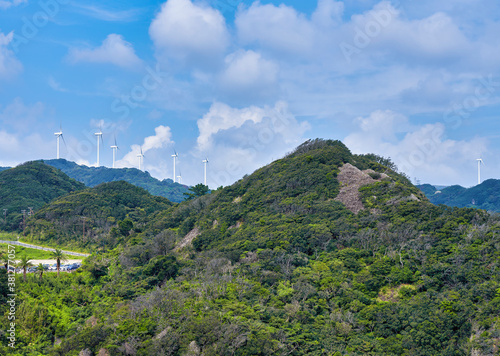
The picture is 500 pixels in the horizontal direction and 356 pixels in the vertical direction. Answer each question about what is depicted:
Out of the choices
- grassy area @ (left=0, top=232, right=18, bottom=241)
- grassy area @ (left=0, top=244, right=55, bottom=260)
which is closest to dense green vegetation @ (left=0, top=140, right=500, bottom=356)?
grassy area @ (left=0, top=244, right=55, bottom=260)

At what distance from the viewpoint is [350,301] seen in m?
44.8

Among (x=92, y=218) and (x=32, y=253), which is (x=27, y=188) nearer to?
(x=92, y=218)

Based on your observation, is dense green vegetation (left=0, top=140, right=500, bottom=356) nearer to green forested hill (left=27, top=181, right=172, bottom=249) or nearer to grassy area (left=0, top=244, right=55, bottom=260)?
grassy area (left=0, top=244, right=55, bottom=260)

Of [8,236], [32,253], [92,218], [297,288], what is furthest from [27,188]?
[297,288]

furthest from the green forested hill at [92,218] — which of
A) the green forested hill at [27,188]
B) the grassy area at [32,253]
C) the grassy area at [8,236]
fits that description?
the green forested hill at [27,188]

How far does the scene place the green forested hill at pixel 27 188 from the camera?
12634 centimetres

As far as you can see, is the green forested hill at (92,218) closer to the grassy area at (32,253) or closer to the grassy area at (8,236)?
the grassy area at (8,236)

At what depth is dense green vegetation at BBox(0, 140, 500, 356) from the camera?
38.2 metres

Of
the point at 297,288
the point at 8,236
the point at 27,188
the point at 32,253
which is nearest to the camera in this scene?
the point at 297,288

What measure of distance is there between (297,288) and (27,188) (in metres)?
139

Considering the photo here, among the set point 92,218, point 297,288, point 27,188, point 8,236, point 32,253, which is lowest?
point 297,288

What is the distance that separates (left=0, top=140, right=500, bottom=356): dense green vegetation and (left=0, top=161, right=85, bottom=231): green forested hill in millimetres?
68108

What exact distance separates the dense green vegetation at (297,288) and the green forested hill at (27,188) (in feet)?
223

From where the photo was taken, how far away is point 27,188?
153 metres
